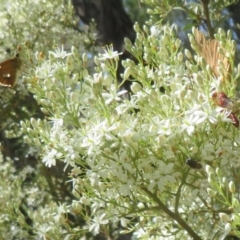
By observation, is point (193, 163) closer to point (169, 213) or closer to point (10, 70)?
point (169, 213)

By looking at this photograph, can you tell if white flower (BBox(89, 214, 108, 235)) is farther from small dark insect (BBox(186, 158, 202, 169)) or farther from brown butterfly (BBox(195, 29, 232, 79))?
brown butterfly (BBox(195, 29, 232, 79))

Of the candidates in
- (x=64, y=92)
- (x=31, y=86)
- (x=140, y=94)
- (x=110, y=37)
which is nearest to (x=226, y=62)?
(x=140, y=94)

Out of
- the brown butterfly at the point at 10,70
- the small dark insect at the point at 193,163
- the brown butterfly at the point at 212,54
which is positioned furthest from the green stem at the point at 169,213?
the brown butterfly at the point at 10,70

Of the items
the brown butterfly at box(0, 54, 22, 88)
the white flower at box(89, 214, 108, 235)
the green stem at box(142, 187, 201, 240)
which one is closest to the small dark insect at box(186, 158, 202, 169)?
the green stem at box(142, 187, 201, 240)

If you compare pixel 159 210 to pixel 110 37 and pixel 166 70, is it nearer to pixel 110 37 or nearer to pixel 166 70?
pixel 166 70

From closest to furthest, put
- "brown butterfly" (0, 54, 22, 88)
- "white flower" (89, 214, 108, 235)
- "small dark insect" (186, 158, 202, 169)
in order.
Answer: "small dark insect" (186, 158, 202, 169)
"white flower" (89, 214, 108, 235)
"brown butterfly" (0, 54, 22, 88)

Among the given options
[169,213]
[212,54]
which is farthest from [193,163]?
[212,54]
